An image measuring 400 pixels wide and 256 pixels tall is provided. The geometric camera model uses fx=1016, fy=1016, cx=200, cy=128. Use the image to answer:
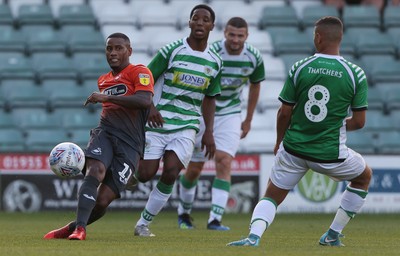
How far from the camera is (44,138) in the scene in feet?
58.8

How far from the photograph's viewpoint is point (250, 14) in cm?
2138

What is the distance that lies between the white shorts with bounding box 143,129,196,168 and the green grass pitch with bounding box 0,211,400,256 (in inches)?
33.2

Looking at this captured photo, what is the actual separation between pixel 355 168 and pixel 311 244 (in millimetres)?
1015

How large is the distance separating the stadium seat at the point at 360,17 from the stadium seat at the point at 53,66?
5928 millimetres

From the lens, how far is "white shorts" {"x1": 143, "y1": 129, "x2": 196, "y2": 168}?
10578mm

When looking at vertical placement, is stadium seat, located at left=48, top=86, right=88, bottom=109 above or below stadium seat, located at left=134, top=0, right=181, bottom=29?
below

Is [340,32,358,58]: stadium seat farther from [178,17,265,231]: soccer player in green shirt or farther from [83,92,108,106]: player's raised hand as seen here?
[83,92,108,106]: player's raised hand

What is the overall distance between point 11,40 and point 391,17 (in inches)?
313

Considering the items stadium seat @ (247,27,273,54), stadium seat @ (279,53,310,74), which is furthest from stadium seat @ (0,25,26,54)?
stadium seat @ (279,53,310,74)

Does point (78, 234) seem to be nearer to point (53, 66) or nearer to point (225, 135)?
point (225, 135)

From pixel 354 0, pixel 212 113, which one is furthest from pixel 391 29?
pixel 212 113

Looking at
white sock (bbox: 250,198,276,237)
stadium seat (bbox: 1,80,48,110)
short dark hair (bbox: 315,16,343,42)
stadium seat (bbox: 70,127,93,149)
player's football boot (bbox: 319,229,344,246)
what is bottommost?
stadium seat (bbox: 70,127,93,149)

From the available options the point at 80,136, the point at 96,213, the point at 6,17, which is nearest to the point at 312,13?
the point at 80,136

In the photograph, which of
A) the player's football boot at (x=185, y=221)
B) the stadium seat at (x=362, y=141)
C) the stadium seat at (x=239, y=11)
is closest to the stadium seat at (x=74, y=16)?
the stadium seat at (x=239, y=11)
